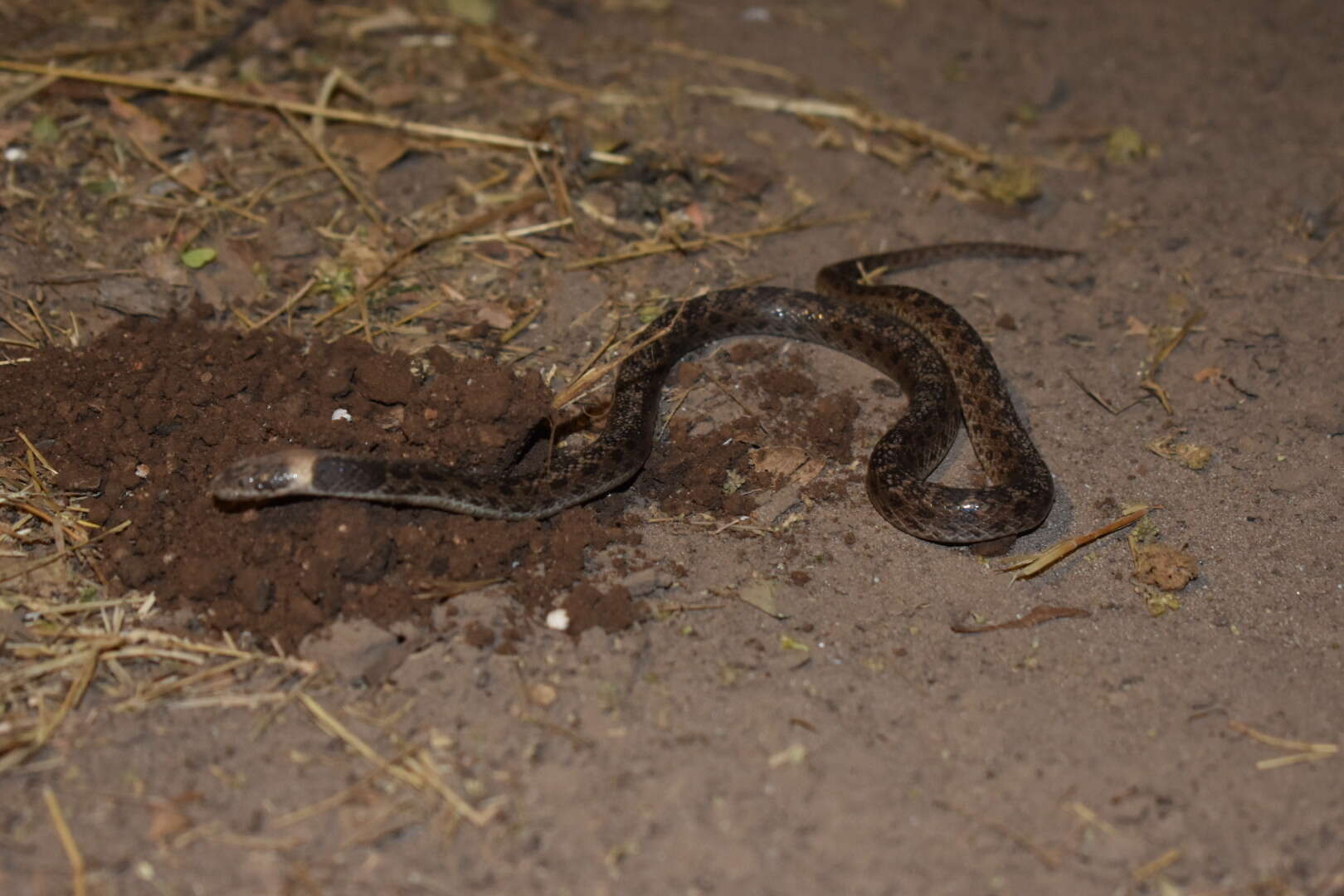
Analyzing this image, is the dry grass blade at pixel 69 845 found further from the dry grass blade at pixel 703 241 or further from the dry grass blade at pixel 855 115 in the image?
the dry grass blade at pixel 855 115

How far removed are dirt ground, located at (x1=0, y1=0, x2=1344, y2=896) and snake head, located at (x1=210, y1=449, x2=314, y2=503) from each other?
0.61 ft

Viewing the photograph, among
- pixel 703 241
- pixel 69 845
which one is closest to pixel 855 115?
pixel 703 241

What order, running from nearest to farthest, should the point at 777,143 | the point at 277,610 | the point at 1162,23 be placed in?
the point at 277,610 → the point at 777,143 → the point at 1162,23

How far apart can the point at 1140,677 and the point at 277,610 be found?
4.57 meters

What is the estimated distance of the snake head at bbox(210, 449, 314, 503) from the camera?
574 cm

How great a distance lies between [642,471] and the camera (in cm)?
680

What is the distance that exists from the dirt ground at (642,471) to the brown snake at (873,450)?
6.7 inches

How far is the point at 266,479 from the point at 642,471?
2.27 m

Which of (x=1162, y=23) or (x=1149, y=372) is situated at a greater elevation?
(x=1162, y=23)

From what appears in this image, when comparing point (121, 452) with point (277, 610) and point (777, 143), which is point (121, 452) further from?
point (777, 143)

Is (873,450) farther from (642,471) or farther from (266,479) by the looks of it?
(266,479)

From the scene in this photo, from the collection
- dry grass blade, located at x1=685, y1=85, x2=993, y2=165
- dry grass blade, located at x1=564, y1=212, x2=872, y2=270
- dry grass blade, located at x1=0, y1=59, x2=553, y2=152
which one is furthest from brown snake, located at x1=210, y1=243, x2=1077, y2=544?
dry grass blade, located at x1=0, y1=59, x2=553, y2=152

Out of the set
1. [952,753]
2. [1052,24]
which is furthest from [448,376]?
[1052,24]

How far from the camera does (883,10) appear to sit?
39.0ft
